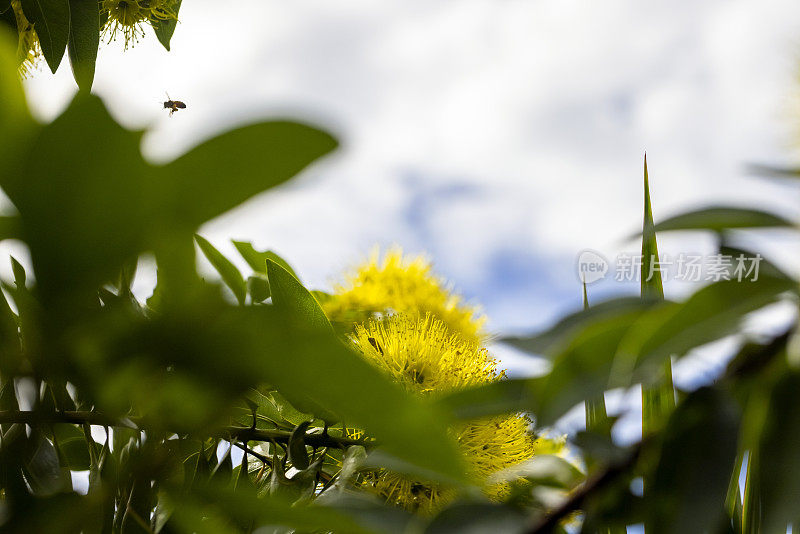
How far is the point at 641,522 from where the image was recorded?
233 mm

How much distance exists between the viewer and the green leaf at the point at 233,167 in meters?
0.15

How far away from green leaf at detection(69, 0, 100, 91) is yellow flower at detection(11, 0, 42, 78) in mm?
35

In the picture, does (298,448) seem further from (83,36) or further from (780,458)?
(83,36)

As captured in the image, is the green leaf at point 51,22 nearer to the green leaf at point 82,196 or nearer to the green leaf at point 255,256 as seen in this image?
the green leaf at point 255,256

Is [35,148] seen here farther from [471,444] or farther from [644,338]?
[471,444]

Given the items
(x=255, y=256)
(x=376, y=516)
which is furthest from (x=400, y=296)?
(x=376, y=516)

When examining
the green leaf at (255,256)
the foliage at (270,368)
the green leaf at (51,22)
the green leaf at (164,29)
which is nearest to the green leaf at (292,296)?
the foliage at (270,368)

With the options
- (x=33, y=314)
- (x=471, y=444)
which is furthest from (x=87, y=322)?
(x=471, y=444)

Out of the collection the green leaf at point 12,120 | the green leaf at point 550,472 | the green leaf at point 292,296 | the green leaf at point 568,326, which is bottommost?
the green leaf at point 550,472

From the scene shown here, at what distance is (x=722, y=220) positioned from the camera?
23 cm

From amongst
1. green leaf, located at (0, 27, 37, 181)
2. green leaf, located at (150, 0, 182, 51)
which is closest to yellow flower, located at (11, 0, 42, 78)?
green leaf, located at (150, 0, 182, 51)

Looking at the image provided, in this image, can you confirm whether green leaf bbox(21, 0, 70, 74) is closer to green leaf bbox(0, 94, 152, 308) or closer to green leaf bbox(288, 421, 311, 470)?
green leaf bbox(288, 421, 311, 470)

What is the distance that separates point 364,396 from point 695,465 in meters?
0.12

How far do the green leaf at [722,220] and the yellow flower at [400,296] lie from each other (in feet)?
1.75
